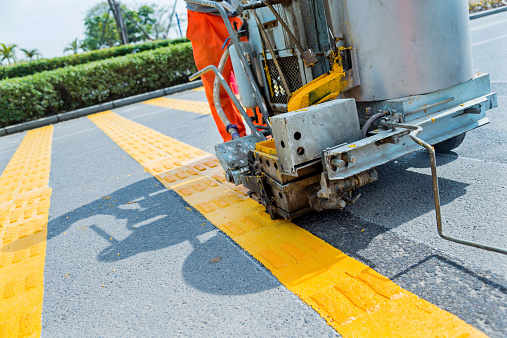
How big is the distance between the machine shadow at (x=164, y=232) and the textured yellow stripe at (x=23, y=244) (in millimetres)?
256

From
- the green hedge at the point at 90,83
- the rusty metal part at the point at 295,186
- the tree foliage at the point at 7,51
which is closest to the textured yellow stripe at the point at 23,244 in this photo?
the rusty metal part at the point at 295,186

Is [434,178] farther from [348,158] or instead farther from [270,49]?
[270,49]

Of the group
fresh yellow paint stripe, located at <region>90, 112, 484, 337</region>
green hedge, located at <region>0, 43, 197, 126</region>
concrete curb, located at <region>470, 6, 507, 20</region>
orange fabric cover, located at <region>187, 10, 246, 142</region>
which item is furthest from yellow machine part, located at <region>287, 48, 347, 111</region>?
concrete curb, located at <region>470, 6, 507, 20</region>

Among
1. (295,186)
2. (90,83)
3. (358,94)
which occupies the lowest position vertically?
(295,186)

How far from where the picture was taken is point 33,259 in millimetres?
3322

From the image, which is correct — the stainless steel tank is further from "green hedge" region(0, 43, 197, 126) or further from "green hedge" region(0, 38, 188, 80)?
"green hedge" region(0, 38, 188, 80)

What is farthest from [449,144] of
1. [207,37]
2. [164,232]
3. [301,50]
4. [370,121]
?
[207,37]

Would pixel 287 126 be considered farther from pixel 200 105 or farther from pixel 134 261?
pixel 200 105

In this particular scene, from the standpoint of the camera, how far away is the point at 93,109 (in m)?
13.5

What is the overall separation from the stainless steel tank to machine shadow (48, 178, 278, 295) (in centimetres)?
142

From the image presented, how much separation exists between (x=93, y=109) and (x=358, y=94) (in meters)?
12.1

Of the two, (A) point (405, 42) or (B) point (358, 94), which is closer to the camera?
(A) point (405, 42)

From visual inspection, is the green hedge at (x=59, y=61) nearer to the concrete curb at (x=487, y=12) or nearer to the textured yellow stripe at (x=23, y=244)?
the concrete curb at (x=487, y=12)

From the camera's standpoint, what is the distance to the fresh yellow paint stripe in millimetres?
1787
